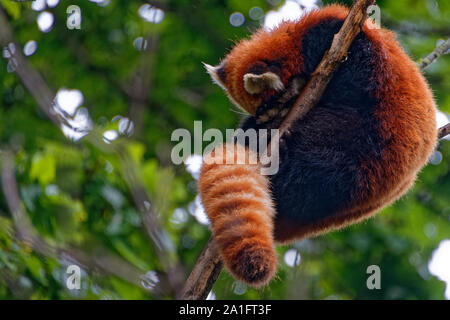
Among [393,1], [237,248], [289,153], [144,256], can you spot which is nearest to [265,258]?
[237,248]

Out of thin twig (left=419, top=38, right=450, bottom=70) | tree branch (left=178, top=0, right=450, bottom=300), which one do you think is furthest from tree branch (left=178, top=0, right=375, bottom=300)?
thin twig (left=419, top=38, right=450, bottom=70)

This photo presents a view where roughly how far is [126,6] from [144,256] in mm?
3422

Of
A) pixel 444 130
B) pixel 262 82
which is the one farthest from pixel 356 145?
pixel 262 82

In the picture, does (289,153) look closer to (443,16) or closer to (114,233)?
(114,233)

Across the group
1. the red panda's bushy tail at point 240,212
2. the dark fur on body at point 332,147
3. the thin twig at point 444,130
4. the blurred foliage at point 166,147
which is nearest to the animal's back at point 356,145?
the dark fur on body at point 332,147

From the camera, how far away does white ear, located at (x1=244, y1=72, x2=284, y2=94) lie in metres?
3.89

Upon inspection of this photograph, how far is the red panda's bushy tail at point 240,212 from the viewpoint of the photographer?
103 inches

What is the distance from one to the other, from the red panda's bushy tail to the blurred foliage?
97cm

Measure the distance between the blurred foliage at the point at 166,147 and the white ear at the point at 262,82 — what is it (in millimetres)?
831

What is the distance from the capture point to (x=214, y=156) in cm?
365

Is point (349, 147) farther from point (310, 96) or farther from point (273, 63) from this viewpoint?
point (273, 63)

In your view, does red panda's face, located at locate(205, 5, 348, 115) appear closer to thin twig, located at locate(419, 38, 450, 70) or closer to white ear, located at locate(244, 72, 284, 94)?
white ear, located at locate(244, 72, 284, 94)

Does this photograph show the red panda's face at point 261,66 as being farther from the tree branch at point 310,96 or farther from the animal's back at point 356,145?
the animal's back at point 356,145

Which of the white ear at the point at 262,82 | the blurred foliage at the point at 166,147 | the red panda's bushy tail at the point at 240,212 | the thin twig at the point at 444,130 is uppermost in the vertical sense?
the white ear at the point at 262,82
